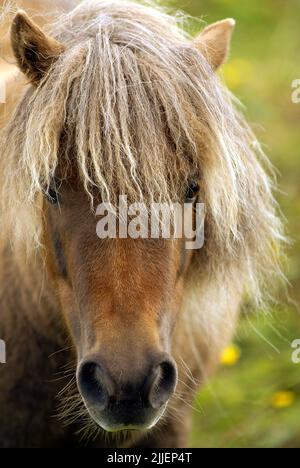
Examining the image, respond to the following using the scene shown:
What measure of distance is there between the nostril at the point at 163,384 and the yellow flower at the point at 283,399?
1700 mm

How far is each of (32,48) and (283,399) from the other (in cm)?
203

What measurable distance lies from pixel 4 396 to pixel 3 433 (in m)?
0.13

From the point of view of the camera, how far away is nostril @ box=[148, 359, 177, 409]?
189cm

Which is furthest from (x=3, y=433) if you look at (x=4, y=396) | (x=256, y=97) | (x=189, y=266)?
(x=256, y=97)

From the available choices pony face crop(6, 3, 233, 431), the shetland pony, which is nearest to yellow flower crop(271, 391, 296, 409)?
the shetland pony

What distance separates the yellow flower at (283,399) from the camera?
3.54 meters

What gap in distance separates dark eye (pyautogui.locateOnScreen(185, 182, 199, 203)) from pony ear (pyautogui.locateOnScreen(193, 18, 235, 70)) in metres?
0.38

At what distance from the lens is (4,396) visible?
2691 millimetres

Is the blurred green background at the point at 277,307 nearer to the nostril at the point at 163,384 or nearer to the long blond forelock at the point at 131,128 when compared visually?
the long blond forelock at the point at 131,128

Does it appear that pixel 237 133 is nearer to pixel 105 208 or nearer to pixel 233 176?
pixel 233 176

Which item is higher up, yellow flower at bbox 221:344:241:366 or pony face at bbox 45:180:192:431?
pony face at bbox 45:180:192:431

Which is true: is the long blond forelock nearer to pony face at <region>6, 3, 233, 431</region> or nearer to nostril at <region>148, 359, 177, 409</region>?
pony face at <region>6, 3, 233, 431</region>

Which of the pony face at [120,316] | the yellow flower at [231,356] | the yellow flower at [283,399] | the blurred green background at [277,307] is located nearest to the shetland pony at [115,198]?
the pony face at [120,316]

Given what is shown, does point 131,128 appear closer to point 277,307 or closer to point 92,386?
point 92,386
